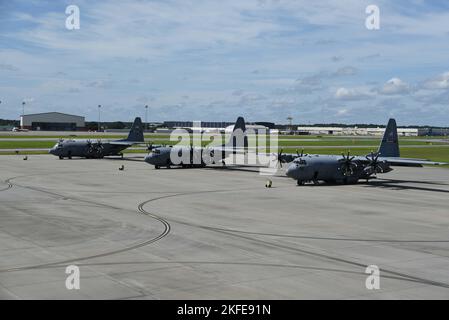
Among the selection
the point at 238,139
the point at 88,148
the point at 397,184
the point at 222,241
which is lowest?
the point at 222,241

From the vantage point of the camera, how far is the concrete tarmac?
1764 cm

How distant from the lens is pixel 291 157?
56.4 m

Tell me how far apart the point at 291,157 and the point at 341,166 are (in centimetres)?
688

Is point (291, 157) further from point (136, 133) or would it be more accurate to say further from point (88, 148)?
point (88, 148)

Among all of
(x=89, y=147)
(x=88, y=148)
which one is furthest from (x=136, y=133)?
(x=88, y=148)

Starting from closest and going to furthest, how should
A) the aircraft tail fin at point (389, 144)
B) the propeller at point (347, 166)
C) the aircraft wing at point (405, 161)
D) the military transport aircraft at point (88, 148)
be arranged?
the aircraft wing at point (405, 161) < the propeller at point (347, 166) < the aircraft tail fin at point (389, 144) < the military transport aircraft at point (88, 148)

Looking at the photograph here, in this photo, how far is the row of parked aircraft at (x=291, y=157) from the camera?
4975 cm

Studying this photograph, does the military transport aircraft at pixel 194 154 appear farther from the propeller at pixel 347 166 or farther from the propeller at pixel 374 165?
the propeller at pixel 374 165

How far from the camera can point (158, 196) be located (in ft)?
136

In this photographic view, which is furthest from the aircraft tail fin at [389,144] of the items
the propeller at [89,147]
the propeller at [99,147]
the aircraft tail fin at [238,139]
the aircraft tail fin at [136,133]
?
the propeller at [89,147]

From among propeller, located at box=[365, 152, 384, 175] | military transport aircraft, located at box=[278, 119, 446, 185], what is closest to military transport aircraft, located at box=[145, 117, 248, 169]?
military transport aircraft, located at box=[278, 119, 446, 185]

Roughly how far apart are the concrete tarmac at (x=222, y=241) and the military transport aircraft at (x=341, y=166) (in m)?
1.83

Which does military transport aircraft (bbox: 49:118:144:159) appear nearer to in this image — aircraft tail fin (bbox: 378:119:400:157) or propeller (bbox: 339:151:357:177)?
propeller (bbox: 339:151:357:177)
